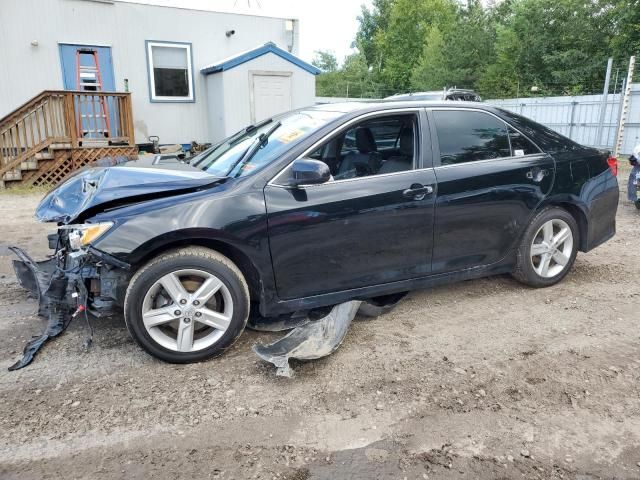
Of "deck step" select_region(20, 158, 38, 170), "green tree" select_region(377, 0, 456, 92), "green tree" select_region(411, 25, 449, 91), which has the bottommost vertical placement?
"deck step" select_region(20, 158, 38, 170)

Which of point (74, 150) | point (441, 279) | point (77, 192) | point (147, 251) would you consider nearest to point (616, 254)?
point (441, 279)

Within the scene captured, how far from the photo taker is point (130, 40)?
12.4m

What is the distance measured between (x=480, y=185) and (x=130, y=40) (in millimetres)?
10942

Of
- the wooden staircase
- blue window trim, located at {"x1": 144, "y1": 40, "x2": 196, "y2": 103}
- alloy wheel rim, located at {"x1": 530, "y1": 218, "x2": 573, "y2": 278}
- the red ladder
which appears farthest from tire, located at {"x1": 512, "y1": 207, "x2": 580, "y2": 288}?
blue window trim, located at {"x1": 144, "y1": 40, "x2": 196, "y2": 103}

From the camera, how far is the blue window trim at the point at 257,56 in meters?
12.7

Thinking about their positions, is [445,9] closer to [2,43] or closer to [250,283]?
[2,43]

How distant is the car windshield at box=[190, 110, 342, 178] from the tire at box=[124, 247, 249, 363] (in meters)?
0.73

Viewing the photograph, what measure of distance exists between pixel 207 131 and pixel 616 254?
1061cm

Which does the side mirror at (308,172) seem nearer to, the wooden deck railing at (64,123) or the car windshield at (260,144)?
the car windshield at (260,144)

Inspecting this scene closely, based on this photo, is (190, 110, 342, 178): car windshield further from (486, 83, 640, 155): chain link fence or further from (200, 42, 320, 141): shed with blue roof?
(486, 83, 640, 155): chain link fence

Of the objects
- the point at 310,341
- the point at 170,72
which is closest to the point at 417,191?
the point at 310,341

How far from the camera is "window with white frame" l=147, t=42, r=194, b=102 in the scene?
1286cm

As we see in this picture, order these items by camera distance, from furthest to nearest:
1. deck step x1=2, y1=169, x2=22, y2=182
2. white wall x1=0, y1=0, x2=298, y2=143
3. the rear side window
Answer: white wall x1=0, y1=0, x2=298, y2=143
deck step x1=2, y1=169, x2=22, y2=182
the rear side window

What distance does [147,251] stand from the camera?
3.32m
